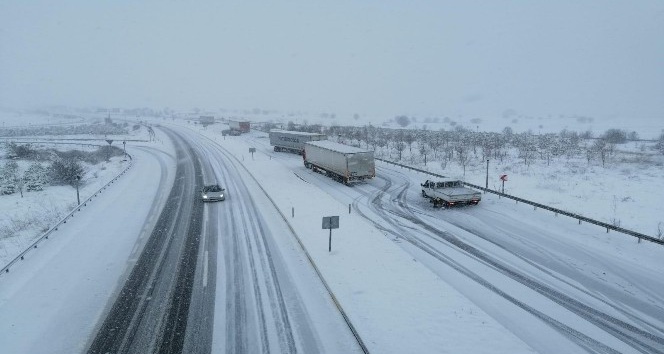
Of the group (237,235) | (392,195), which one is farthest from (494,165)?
(237,235)

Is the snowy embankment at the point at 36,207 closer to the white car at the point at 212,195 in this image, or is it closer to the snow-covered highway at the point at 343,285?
the snow-covered highway at the point at 343,285

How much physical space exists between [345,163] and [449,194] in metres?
11.1

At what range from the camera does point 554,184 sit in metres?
37.9

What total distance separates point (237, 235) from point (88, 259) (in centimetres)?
708

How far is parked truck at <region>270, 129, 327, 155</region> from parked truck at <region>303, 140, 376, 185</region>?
1650cm

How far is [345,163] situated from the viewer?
120 ft

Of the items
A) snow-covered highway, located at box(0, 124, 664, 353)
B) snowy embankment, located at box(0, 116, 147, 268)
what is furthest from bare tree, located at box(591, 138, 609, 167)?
→ snowy embankment, located at box(0, 116, 147, 268)

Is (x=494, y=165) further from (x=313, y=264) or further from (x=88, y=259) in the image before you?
(x=88, y=259)

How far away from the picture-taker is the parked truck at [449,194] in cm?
2831

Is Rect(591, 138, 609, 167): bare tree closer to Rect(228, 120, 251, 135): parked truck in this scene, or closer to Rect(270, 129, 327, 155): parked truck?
Rect(270, 129, 327, 155): parked truck

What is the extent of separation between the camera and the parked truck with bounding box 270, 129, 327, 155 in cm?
5961

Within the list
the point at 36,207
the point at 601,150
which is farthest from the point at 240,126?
the point at 601,150

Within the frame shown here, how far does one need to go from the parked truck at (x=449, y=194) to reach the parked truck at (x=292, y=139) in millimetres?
30705

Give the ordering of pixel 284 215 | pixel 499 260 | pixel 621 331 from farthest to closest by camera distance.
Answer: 1. pixel 284 215
2. pixel 499 260
3. pixel 621 331
